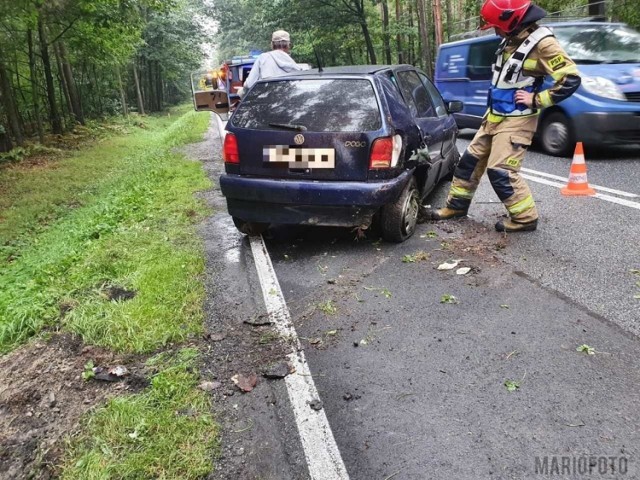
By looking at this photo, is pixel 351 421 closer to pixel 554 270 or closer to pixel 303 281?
pixel 303 281

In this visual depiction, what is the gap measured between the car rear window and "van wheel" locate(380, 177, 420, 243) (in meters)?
0.77

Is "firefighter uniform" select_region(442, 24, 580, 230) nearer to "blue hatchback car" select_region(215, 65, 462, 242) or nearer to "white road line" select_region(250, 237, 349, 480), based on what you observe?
"blue hatchback car" select_region(215, 65, 462, 242)

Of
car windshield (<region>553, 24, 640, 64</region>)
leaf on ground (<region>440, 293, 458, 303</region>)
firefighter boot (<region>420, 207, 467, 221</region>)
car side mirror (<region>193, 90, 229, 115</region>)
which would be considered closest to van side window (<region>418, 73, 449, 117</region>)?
firefighter boot (<region>420, 207, 467, 221</region>)

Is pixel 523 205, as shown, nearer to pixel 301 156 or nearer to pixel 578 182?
pixel 578 182

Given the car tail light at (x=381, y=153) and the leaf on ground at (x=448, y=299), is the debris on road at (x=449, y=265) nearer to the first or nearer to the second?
the leaf on ground at (x=448, y=299)

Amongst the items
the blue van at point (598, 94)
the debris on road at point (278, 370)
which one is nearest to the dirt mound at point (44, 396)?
the debris on road at point (278, 370)

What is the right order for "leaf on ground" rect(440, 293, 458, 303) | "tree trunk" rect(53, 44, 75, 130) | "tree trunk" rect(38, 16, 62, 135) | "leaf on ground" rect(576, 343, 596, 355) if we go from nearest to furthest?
"leaf on ground" rect(576, 343, 596, 355) < "leaf on ground" rect(440, 293, 458, 303) < "tree trunk" rect(38, 16, 62, 135) < "tree trunk" rect(53, 44, 75, 130)

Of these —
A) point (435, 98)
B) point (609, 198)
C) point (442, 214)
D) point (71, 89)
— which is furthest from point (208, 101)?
point (71, 89)

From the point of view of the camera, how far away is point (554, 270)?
381 cm

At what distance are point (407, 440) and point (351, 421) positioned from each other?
29 cm

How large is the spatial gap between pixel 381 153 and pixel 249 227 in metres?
1.65

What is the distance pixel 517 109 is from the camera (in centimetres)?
447

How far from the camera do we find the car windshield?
7625 mm

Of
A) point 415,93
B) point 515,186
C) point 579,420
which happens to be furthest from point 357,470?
point 415,93
